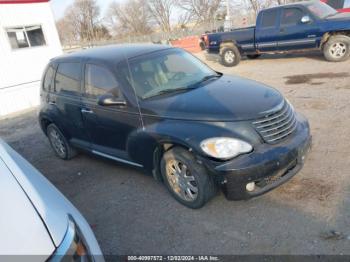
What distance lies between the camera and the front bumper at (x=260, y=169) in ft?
10.0

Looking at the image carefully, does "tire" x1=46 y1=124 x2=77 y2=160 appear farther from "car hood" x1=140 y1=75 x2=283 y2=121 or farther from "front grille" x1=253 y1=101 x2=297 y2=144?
"front grille" x1=253 y1=101 x2=297 y2=144

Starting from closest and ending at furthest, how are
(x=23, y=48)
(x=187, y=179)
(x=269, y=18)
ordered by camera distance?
(x=187, y=179), (x=269, y=18), (x=23, y=48)

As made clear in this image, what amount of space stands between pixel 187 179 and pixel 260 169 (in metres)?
0.81

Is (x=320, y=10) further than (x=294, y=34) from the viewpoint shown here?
No

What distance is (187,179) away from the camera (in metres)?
3.46

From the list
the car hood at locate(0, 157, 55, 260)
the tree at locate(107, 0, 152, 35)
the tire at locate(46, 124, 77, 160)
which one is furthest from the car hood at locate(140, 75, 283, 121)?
the tree at locate(107, 0, 152, 35)

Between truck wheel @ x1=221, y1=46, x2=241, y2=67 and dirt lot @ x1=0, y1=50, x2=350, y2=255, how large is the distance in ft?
23.2

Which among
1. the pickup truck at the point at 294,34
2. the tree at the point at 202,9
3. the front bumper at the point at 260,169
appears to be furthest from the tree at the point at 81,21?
the front bumper at the point at 260,169

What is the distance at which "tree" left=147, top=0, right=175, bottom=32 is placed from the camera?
59.9 metres

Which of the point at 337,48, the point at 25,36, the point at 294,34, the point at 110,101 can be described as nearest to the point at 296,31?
the point at 294,34

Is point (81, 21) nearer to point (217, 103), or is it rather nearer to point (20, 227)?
point (217, 103)

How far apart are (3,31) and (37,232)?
1309cm

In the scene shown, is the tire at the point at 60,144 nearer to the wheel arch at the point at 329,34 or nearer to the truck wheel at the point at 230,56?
the wheel arch at the point at 329,34

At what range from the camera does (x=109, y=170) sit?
16.4ft
